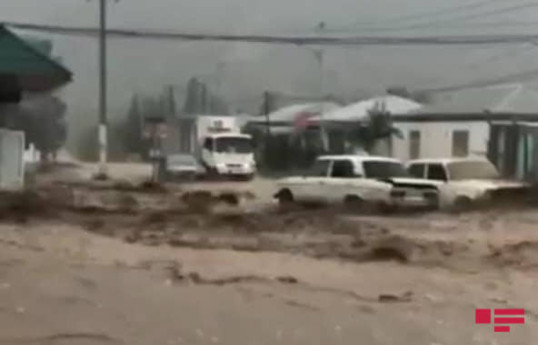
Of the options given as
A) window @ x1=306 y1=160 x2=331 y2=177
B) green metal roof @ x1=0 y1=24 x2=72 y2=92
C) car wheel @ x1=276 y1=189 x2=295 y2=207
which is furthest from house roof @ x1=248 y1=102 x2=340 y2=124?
green metal roof @ x1=0 y1=24 x2=72 y2=92

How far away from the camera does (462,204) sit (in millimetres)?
21500

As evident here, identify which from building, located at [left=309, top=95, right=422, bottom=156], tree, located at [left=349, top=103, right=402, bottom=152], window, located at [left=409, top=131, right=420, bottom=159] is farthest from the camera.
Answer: tree, located at [left=349, top=103, right=402, bottom=152]

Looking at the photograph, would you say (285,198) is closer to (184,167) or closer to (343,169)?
(343,169)

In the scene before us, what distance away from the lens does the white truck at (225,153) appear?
3009 centimetres

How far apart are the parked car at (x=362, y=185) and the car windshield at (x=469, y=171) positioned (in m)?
0.56

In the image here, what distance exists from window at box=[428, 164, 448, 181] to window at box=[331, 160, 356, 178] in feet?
5.30

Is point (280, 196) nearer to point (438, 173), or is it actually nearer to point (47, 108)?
point (438, 173)

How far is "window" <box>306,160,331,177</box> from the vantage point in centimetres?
2334

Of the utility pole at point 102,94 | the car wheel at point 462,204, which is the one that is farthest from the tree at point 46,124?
the car wheel at point 462,204

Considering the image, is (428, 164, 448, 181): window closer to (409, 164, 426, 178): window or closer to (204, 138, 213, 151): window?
(409, 164, 426, 178): window

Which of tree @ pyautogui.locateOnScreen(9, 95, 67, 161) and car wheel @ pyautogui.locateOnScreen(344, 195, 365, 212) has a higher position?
tree @ pyautogui.locateOnScreen(9, 95, 67, 161)

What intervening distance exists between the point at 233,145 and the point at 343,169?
768cm

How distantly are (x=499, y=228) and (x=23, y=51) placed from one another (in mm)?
10001

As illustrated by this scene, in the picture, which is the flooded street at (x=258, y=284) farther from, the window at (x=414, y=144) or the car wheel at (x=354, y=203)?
the window at (x=414, y=144)
